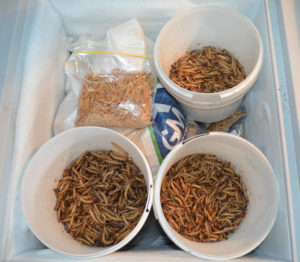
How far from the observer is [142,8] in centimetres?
110

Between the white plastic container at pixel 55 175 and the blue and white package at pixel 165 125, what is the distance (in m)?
0.12

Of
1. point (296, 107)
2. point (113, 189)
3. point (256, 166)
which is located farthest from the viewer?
point (113, 189)

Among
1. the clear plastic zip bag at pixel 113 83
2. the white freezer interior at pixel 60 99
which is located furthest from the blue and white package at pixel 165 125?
the white freezer interior at pixel 60 99

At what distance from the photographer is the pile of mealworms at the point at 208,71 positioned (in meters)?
1.08

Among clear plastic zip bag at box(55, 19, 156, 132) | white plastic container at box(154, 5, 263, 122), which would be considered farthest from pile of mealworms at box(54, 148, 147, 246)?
white plastic container at box(154, 5, 263, 122)

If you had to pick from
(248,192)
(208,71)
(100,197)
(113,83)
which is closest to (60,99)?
(113,83)

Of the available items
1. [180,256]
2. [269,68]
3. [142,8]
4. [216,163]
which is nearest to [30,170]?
[180,256]

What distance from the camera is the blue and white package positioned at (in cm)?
102

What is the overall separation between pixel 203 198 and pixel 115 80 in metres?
0.54

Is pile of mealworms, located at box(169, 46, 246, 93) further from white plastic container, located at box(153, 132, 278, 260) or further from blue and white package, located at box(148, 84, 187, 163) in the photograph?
white plastic container, located at box(153, 132, 278, 260)

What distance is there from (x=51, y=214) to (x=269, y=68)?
0.90 meters

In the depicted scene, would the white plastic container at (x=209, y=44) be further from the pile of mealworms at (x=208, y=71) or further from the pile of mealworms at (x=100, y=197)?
the pile of mealworms at (x=100, y=197)

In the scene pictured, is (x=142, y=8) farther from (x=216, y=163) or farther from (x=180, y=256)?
(x=180, y=256)

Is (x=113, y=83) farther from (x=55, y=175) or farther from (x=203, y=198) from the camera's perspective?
(x=203, y=198)
